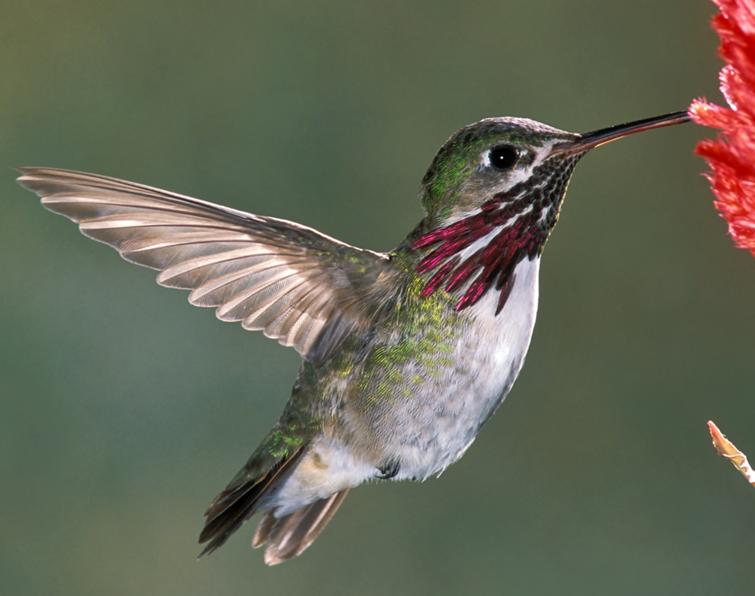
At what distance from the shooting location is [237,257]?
97cm

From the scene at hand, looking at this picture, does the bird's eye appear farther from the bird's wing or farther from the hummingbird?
the bird's wing

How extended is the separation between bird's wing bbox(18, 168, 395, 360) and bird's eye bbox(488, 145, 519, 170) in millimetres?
170

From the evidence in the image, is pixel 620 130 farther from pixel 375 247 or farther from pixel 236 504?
pixel 375 247

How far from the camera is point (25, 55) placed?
2.04m

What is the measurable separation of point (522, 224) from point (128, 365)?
118cm

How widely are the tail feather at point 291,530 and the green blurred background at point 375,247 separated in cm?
75

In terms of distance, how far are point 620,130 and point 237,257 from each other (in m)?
0.36

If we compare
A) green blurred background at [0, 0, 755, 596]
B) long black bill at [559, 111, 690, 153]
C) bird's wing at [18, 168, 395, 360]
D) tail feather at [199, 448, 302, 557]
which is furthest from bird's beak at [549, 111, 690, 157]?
green blurred background at [0, 0, 755, 596]

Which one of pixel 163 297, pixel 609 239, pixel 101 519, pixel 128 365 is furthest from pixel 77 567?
pixel 609 239

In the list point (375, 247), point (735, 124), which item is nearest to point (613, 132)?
point (735, 124)

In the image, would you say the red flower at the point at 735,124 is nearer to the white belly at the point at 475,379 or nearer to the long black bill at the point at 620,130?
the long black bill at the point at 620,130

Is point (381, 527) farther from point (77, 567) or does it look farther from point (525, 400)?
point (77, 567)

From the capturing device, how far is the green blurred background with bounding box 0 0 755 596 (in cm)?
191

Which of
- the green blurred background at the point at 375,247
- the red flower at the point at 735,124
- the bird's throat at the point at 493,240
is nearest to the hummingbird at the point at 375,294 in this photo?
the bird's throat at the point at 493,240
